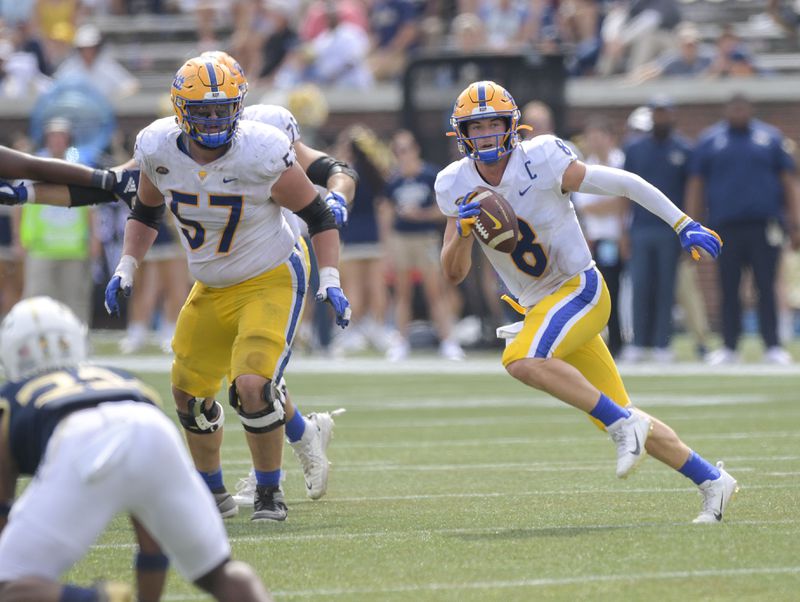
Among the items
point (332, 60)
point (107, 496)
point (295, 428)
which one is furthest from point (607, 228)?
point (107, 496)

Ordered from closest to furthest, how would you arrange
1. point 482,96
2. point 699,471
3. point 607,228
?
point 699,471 → point 482,96 → point 607,228

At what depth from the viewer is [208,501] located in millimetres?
3973

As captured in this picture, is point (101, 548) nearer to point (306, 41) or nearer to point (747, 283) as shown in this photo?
point (747, 283)

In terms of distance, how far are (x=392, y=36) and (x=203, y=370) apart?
1377cm

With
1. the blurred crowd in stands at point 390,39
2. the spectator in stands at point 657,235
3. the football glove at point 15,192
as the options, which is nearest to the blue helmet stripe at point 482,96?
the football glove at point 15,192

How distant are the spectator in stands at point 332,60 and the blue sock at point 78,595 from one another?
1570 cm

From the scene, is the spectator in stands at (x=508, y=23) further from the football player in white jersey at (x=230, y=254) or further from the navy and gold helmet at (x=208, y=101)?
the navy and gold helmet at (x=208, y=101)

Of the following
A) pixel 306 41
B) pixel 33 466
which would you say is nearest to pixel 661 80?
pixel 306 41

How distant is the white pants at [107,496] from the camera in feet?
12.4

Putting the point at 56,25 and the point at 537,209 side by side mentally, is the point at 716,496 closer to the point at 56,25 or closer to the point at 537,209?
the point at 537,209

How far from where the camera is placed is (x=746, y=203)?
43.7 feet

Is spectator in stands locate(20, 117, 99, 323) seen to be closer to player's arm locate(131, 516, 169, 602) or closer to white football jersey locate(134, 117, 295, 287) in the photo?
white football jersey locate(134, 117, 295, 287)

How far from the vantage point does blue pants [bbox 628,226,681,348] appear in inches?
542

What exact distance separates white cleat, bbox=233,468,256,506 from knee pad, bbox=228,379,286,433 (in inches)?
21.4
